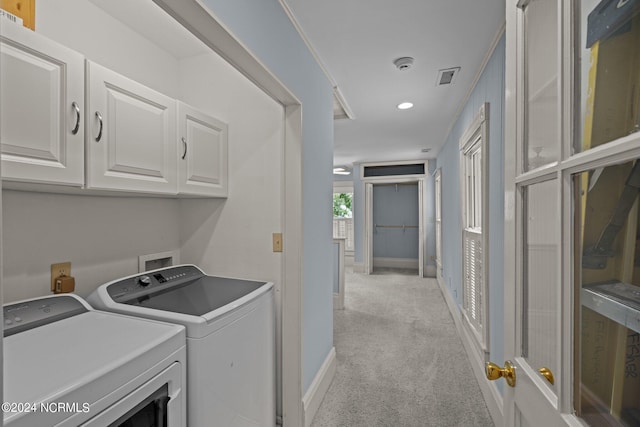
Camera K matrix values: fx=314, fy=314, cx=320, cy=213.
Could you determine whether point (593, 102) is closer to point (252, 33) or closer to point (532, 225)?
point (532, 225)

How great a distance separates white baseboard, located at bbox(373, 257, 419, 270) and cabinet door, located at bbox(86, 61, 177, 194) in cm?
656

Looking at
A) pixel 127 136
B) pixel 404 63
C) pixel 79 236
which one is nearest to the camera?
pixel 127 136

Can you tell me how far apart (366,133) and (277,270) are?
2928mm

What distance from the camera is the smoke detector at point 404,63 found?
2271 mm

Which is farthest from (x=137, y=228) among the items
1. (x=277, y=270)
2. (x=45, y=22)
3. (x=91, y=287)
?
(x=45, y=22)

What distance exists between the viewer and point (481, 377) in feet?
7.71

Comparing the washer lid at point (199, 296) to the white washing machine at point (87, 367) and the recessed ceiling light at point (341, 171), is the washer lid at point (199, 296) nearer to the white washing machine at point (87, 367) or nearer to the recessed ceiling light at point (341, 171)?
the white washing machine at point (87, 367)

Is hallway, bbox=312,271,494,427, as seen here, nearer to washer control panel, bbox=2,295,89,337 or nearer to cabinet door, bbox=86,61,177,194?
washer control panel, bbox=2,295,89,337

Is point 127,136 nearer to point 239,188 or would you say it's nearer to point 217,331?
point 239,188

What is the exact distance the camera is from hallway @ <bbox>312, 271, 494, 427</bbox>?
2.07 metres

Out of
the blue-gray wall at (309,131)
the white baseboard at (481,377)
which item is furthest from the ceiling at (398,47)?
the white baseboard at (481,377)

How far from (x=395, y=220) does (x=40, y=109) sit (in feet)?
23.6

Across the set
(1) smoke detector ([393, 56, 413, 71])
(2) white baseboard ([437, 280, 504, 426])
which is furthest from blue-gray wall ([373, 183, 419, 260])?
(1) smoke detector ([393, 56, 413, 71])

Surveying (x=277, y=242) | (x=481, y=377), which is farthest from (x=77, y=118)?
(x=481, y=377)
